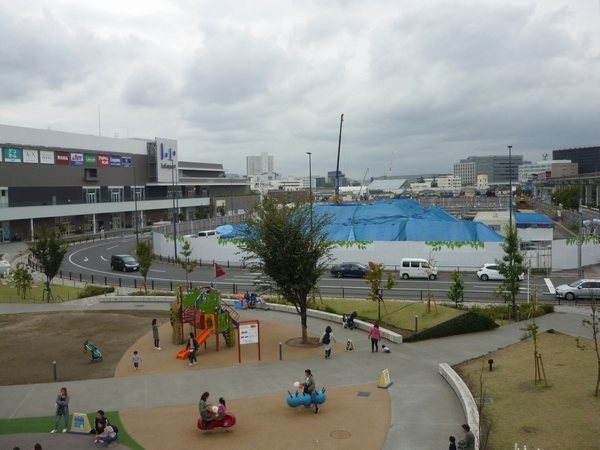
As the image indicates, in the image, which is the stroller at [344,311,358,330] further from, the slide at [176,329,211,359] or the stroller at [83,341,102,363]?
the stroller at [83,341,102,363]

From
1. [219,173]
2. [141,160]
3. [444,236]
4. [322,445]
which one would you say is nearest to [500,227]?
[444,236]

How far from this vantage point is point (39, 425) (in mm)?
14500

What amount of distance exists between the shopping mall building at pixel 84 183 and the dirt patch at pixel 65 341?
3149 centimetres

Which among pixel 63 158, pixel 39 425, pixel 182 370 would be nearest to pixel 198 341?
pixel 182 370

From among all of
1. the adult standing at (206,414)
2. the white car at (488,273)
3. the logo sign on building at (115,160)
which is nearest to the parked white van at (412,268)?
the white car at (488,273)

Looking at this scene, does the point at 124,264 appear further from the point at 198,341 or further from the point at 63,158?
the point at 63,158

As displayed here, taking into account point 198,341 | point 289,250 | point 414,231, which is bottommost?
point 198,341

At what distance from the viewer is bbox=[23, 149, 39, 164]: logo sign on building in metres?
70.8

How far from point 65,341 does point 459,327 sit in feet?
57.1

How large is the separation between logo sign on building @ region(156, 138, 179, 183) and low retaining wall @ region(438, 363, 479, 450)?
269 feet

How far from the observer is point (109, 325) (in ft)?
86.0

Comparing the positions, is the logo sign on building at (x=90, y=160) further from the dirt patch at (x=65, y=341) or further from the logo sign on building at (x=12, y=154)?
the dirt patch at (x=65, y=341)

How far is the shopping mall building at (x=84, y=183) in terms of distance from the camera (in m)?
69.3

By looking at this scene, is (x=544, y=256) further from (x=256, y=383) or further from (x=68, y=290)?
(x=68, y=290)
